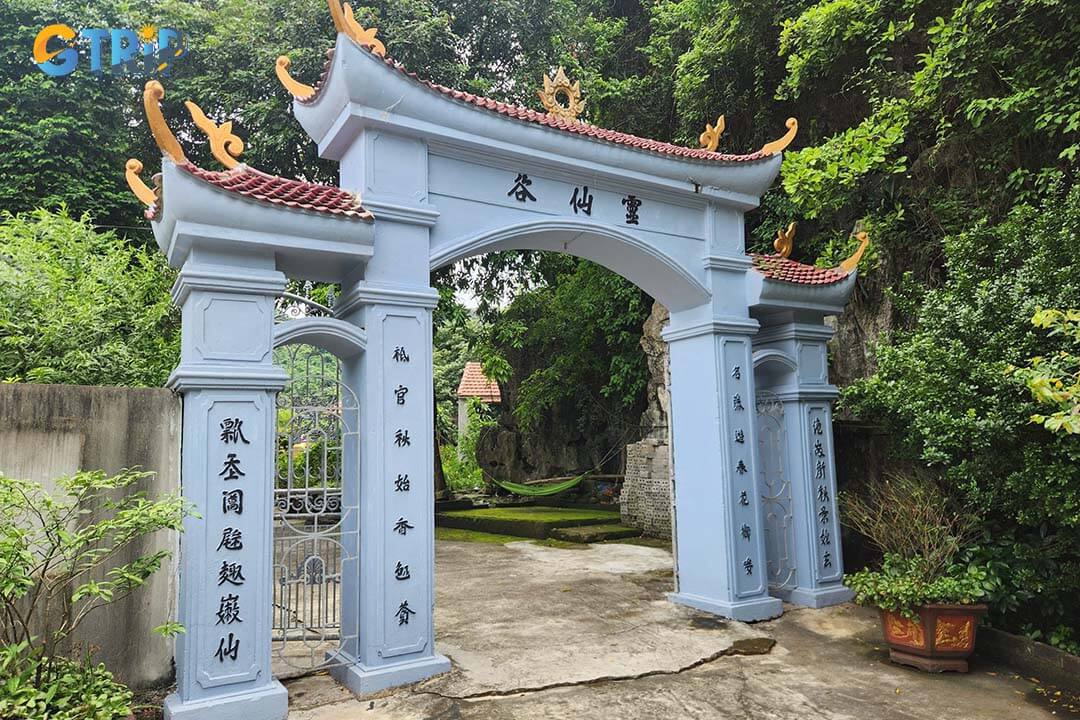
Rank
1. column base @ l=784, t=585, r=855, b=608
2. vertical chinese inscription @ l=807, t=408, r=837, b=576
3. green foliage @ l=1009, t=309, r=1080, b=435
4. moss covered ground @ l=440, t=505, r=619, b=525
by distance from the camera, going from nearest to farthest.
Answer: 1. green foliage @ l=1009, t=309, r=1080, b=435
2. column base @ l=784, t=585, r=855, b=608
3. vertical chinese inscription @ l=807, t=408, r=837, b=576
4. moss covered ground @ l=440, t=505, r=619, b=525

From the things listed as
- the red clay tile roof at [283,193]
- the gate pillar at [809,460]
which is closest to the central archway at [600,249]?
the red clay tile roof at [283,193]

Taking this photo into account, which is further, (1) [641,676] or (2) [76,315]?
(2) [76,315]

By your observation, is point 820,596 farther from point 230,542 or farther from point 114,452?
point 114,452

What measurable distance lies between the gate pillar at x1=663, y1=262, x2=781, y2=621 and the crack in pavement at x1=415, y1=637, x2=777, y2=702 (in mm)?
475

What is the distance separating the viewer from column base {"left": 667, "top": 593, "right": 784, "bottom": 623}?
5055mm

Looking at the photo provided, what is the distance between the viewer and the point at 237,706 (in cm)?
340

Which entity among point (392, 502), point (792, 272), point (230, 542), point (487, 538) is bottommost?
point (487, 538)

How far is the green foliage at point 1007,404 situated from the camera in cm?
393

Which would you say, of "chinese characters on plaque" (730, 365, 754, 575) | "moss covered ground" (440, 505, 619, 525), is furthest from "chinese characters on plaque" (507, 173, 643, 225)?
"moss covered ground" (440, 505, 619, 525)

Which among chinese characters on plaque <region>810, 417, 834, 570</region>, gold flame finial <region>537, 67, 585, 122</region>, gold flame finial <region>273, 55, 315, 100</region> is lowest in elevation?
chinese characters on plaque <region>810, 417, 834, 570</region>

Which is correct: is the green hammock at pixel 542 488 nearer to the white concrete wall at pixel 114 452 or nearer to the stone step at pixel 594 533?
the stone step at pixel 594 533

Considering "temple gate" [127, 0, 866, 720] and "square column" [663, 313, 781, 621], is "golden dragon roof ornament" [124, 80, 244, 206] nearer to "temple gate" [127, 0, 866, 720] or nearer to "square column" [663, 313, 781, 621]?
"temple gate" [127, 0, 866, 720]

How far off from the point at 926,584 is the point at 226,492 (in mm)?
3758

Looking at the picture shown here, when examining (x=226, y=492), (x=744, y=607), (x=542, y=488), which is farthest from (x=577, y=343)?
(x=226, y=492)
